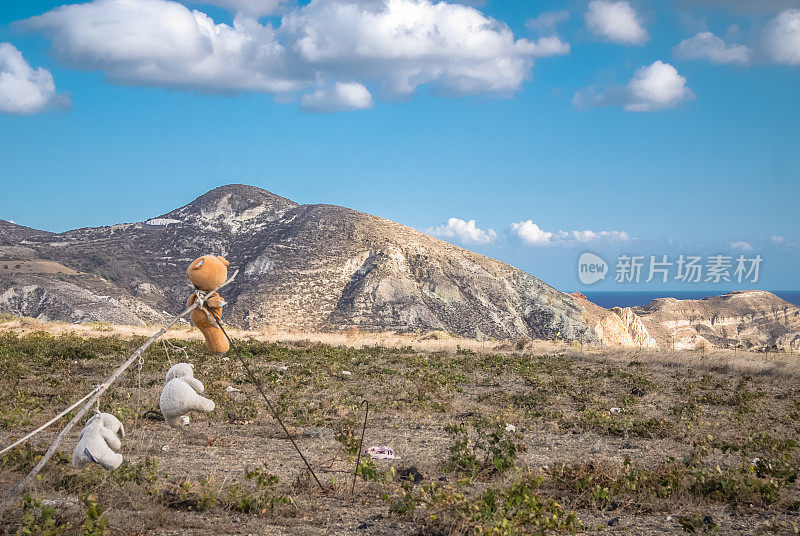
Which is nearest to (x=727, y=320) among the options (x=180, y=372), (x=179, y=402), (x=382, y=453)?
(x=382, y=453)

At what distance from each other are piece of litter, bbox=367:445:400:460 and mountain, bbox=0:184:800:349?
40.5 metres

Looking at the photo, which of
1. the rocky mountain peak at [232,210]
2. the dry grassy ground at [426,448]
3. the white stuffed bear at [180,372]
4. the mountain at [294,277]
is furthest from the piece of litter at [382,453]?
the rocky mountain peak at [232,210]

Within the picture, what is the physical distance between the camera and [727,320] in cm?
8150

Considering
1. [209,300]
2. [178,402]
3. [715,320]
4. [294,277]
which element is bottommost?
[178,402]

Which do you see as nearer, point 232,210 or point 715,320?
point 232,210

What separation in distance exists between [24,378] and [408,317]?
131 feet

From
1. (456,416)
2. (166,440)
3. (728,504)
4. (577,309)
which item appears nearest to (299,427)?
(166,440)

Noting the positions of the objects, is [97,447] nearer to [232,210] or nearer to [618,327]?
[618,327]

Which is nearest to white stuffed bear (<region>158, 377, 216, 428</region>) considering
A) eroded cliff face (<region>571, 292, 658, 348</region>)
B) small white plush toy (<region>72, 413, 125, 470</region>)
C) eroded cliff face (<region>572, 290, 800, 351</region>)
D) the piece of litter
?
small white plush toy (<region>72, 413, 125, 470</region>)

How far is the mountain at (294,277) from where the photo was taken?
167 ft

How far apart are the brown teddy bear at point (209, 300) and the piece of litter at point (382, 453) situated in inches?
158

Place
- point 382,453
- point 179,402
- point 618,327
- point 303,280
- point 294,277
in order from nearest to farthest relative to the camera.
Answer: point 179,402 < point 382,453 < point 303,280 < point 294,277 < point 618,327

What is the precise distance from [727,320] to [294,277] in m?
59.0

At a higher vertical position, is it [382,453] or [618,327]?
[618,327]
